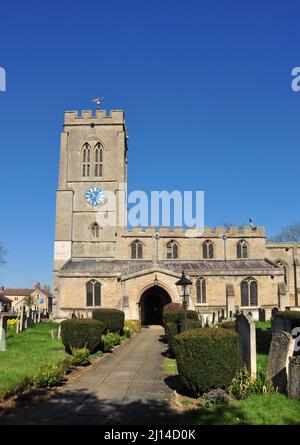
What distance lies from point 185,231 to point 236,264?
21.2ft

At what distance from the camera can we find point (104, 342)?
1964cm

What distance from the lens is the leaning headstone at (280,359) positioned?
9539 mm

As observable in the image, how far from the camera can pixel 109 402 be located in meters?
9.30

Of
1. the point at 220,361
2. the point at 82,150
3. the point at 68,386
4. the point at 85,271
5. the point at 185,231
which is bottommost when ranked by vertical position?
the point at 68,386

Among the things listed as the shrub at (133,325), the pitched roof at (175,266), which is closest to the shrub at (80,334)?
the shrub at (133,325)

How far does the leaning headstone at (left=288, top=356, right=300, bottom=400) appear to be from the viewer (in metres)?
8.86

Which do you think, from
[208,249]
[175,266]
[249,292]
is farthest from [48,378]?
[208,249]

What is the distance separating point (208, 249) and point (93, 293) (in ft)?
44.4

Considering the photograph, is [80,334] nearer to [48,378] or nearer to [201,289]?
[48,378]

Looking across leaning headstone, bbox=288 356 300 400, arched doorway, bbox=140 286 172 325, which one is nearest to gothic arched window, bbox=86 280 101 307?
arched doorway, bbox=140 286 172 325

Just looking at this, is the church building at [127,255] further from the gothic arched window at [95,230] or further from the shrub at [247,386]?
the shrub at [247,386]

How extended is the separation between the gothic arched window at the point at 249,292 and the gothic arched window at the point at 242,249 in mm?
5968
